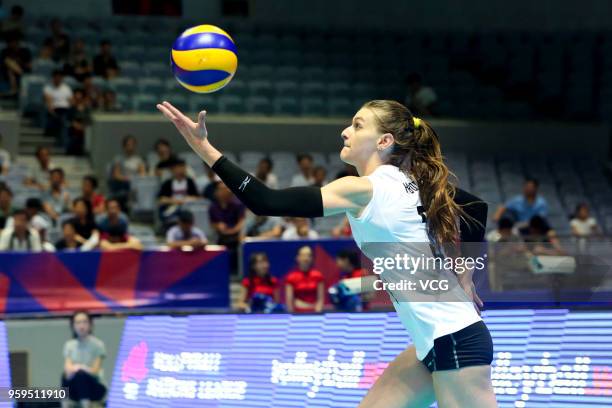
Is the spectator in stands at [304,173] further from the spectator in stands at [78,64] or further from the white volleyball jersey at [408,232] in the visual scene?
the white volleyball jersey at [408,232]

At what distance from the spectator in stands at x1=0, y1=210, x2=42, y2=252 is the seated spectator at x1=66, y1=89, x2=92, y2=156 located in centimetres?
461

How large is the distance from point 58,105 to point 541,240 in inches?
296

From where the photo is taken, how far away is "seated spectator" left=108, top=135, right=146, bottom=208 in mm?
13773

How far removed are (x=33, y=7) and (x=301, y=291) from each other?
32.2 ft

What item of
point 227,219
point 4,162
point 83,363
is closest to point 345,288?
point 83,363

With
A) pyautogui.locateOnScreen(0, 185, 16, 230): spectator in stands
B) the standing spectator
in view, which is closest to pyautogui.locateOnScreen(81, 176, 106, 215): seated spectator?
pyautogui.locateOnScreen(0, 185, 16, 230): spectator in stands

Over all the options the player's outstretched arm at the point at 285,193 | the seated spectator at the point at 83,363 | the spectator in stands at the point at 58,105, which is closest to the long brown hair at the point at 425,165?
the player's outstretched arm at the point at 285,193

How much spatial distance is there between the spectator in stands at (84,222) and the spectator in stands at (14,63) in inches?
192

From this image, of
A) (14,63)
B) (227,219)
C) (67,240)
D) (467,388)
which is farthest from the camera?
(14,63)

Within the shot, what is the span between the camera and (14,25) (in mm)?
16922

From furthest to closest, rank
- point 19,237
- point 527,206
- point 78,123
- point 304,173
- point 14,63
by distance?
point 14,63 < point 78,123 < point 304,173 < point 527,206 < point 19,237

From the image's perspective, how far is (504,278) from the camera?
10320mm

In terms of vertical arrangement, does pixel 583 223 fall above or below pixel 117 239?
above

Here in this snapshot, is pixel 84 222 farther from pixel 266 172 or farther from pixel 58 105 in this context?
pixel 58 105
